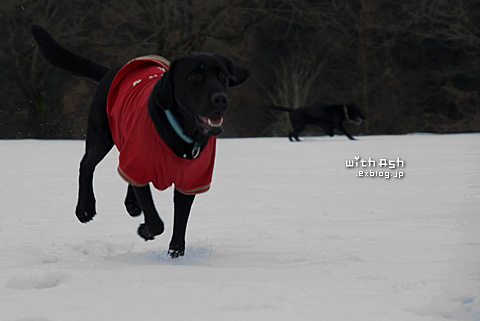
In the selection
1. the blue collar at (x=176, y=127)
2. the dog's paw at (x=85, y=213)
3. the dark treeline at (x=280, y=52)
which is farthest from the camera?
the dark treeline at (x=280, y=52)

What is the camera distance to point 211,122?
299 centimetres

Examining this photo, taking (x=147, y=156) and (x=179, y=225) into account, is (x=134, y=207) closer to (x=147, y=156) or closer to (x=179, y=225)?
(x=179, y=225)

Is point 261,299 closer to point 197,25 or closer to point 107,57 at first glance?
point 197,25

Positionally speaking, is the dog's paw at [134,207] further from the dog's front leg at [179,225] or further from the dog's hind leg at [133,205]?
the dog's front leg at [179,225]

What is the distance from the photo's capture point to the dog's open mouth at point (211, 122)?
2.99m

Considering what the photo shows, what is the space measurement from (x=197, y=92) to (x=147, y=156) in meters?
0.45

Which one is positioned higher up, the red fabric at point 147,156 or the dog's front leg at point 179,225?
the red fabric at point 147,156

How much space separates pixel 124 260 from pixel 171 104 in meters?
0.88

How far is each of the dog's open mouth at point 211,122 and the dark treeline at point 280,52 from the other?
1647 centimetres

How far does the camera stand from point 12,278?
2.68 m

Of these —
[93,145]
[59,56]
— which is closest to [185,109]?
[93,145]

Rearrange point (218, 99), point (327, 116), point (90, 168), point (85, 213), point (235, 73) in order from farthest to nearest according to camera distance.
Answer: point (327, 116), point (90, 168), point (85, 213), point (235, 73), point (218, 99)

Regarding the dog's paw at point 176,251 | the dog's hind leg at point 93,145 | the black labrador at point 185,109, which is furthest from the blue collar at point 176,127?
the dog's hind leg at point 93,145

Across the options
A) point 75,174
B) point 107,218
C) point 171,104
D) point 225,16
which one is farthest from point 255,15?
point 171,104
